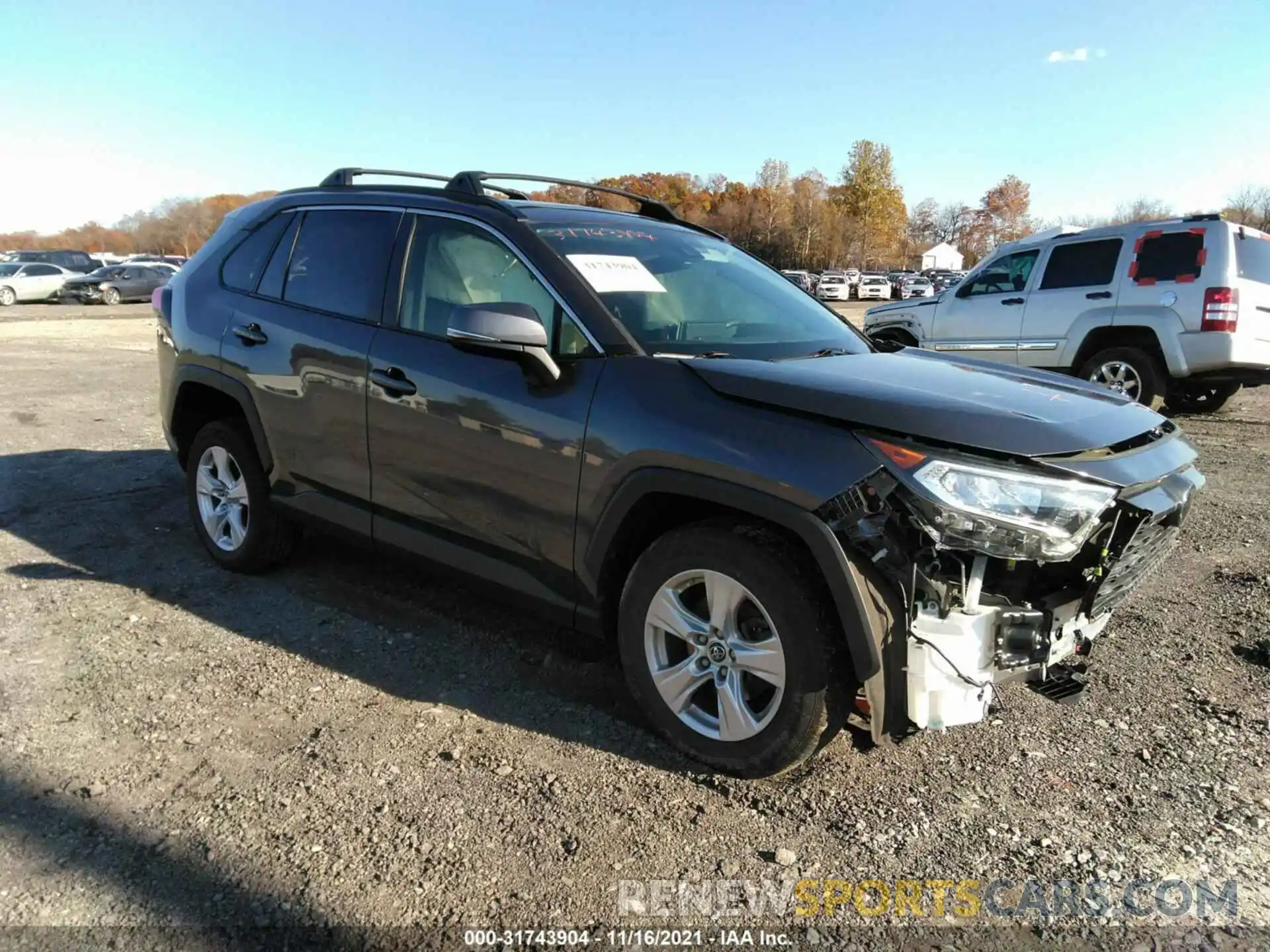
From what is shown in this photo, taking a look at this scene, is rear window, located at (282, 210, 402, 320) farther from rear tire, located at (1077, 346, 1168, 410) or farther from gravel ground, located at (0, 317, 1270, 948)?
rear tire, located at (1077, 346, 1168, 410)

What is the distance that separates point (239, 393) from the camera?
161 inches

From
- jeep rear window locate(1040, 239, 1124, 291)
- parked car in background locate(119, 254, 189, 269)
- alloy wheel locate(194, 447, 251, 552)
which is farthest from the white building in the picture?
alloy wheel locate(194, 447, 251, 552)

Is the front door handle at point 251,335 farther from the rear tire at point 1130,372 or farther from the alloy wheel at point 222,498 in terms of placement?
the rear tire at point 1130,372

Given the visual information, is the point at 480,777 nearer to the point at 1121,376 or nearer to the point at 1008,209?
the point at 1121,376

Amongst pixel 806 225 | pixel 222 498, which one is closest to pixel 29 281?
pixel 222 498

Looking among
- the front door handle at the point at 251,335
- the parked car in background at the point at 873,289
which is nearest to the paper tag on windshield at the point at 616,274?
the front door handle at the point at 251,335

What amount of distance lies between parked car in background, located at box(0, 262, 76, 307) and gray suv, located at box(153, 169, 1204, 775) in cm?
3413

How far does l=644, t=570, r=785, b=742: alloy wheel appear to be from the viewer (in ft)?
8.49

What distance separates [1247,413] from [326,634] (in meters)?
10.6

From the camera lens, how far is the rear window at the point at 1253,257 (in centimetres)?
804

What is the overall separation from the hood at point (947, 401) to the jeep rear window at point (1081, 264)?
6.89 metres

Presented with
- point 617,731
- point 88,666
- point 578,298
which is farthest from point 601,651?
point 88,666

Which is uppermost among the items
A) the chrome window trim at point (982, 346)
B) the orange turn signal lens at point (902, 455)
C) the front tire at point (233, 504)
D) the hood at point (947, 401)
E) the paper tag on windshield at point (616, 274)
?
the paper tag on windshield at point (616, 274)

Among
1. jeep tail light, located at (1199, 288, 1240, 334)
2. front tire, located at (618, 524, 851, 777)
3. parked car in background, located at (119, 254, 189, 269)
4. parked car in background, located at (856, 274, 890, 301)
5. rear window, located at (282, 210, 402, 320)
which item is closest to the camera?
front tire, located at (618, 524, 851, 777)
